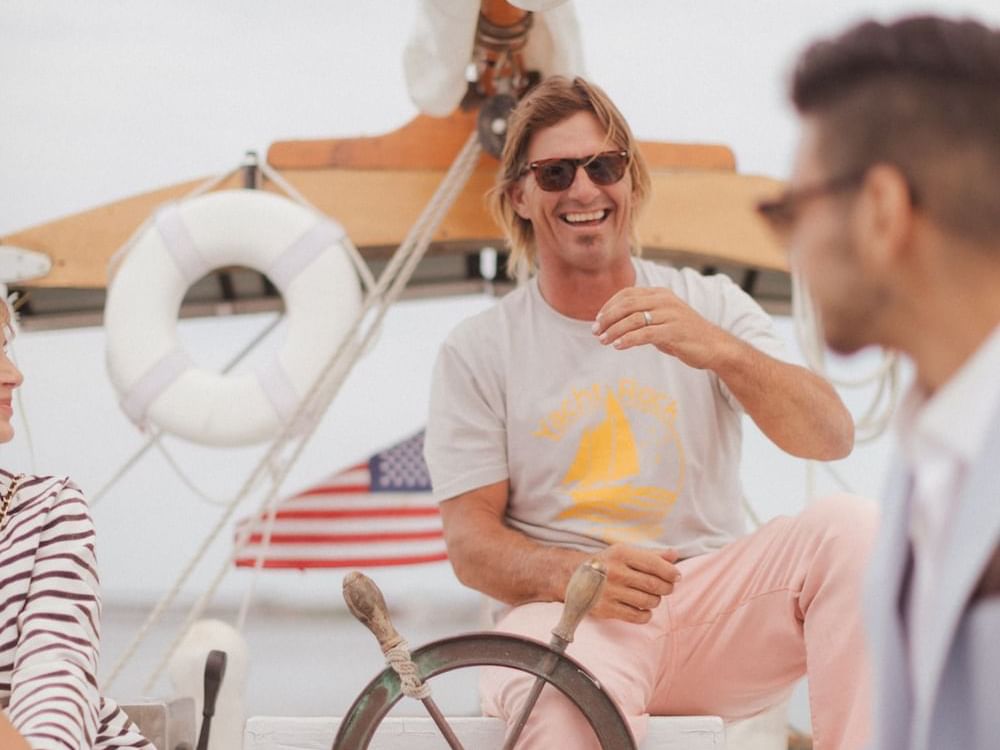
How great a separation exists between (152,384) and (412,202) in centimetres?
79

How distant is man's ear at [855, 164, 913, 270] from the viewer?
613mm

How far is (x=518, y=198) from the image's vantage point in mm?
1843

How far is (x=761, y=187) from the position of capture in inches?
144

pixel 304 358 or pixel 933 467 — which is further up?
pixel 933 467

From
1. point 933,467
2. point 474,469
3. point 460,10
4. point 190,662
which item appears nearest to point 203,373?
point 190,662

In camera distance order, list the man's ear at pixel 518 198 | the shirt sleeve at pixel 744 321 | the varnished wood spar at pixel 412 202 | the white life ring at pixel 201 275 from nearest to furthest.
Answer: the shirt sleeve at pixel 744 321
the man's ear at pixel 518 198
the white life ring at pixel 201 275
the varnished wood spar at pixel 412 202

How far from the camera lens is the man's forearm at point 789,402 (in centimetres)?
150

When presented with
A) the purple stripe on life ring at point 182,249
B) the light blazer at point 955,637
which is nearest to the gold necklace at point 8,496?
the light blazer at point 955,637

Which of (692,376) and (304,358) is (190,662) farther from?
(692,376)

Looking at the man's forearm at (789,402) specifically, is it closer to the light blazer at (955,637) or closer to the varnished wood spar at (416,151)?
the light blazer at (955,637)

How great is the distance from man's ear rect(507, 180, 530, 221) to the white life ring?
1559 mm

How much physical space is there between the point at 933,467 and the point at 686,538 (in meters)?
1.01

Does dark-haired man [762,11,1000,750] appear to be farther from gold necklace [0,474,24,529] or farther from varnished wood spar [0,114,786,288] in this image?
varnished wood spar [0,114,786,288]

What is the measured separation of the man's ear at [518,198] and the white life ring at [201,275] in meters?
1.56
